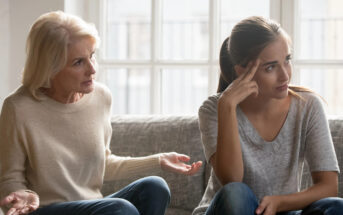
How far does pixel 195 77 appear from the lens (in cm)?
337

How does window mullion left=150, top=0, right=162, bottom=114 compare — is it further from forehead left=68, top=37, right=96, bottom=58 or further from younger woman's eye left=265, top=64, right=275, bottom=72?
younger woman's eye left=265, top=64, right=275, bottom=72

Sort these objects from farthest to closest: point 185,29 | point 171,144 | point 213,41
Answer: point 185,29 → point 213,41 → point 171,144

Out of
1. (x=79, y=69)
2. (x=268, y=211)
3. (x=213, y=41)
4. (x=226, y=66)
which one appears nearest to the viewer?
Result: (x=268, y=211)

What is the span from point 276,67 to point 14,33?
169 cm

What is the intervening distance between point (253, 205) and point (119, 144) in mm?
962

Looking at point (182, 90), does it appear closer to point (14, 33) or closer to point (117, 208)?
point (14, 33)

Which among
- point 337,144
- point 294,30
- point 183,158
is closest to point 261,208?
point 183,158

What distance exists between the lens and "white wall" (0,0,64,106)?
3.24 metres

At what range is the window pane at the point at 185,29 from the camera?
335 cm

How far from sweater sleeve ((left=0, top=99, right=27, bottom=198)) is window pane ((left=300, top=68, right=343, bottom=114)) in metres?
1.64

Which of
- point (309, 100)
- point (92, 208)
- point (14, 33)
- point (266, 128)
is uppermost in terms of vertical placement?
point (14, 33)

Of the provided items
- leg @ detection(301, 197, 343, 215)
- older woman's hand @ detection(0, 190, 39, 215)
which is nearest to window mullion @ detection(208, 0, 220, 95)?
leg @ detection(301, 197, 343, 215)

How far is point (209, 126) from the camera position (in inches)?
87.6

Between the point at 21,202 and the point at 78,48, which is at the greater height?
the point at 78,48
